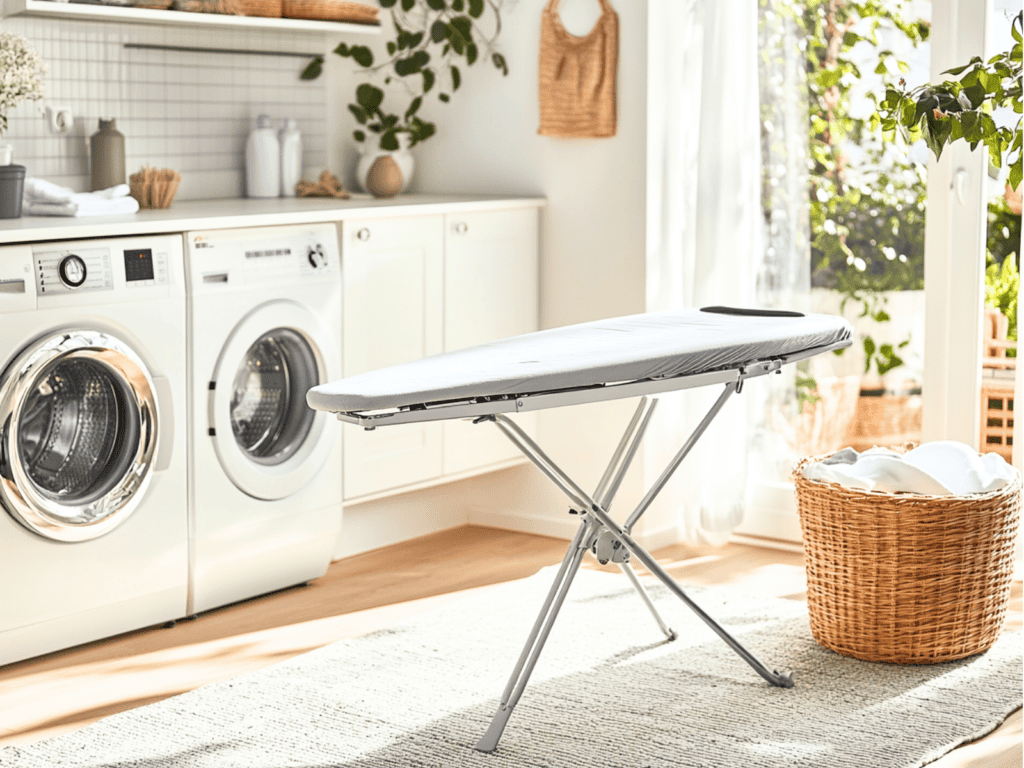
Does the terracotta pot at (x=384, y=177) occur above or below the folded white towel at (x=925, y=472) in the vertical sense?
above

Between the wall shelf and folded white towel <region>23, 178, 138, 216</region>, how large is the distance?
0.44m

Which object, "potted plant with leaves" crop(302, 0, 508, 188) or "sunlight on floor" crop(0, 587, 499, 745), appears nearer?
"sunlight on floor" crop(0, 587, 499, 745)

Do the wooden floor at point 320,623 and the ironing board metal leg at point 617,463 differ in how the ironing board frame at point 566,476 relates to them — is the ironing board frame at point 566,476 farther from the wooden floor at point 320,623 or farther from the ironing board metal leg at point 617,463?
the wooden floor at point 320,623

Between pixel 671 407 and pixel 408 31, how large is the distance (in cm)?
149

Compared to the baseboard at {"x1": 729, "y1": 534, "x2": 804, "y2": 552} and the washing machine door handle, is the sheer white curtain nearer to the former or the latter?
the baseboard at {"x1": 729, "y1": 534, "x2": 804, "y2": 552}

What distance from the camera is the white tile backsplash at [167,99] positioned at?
367 cm

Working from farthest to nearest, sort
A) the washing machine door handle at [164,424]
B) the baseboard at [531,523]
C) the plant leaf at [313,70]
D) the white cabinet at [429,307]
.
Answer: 1. the plant leaf at [313,70]
2. the baseboard at [531,523]
3. the white cabinet at [429,307]
4. the washing machine door handle at [164,424]

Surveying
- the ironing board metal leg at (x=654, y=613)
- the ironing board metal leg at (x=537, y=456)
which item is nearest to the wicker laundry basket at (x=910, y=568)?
the ironing board metal leg at (x=654, y=613)

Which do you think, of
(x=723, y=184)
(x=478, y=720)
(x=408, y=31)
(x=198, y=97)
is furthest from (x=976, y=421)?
(x=198, y=97)

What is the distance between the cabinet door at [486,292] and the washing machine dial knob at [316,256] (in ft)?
1.58

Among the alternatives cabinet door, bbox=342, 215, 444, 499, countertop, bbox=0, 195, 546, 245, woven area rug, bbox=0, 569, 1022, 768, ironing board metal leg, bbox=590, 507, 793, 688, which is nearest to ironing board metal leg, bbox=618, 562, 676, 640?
woven area rug, bbox=0, 569, 1022, 768

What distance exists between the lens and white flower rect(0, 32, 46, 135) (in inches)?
129

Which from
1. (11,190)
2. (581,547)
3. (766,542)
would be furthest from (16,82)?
(766,542)

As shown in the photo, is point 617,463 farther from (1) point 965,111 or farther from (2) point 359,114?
(2) point 359,114
